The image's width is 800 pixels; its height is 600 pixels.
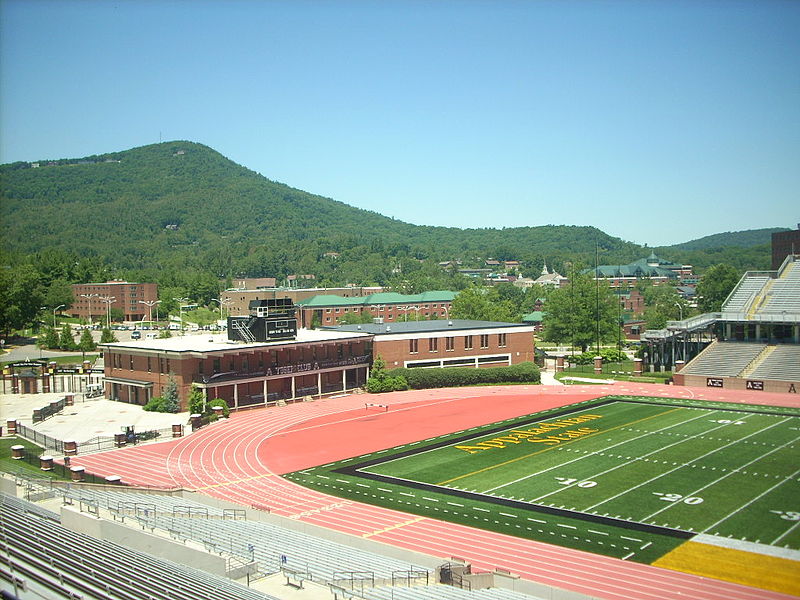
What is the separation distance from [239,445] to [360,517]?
15904mm

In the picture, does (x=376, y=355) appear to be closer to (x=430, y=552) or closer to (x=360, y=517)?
(x=360, y=517)

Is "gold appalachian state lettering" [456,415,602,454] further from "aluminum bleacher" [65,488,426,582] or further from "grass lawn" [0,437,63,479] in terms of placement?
"grass lawn" [0,437,63,479]

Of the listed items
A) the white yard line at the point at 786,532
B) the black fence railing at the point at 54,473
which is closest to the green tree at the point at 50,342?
the black fence railing at the point at 54,473

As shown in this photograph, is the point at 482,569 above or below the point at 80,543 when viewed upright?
below

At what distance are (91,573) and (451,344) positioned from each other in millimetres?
52343

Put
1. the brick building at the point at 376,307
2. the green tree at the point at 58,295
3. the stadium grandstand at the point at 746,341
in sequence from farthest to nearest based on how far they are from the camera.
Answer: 1. the green tree at the point at 58,295
2. the brick building at the point at 376,307
3. the stadium grandstand at the point at 746,341

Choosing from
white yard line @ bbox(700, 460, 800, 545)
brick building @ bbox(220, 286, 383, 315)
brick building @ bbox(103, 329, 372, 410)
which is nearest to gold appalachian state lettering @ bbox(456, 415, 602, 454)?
white yard line @ bbox(700, 460, 800, 545)

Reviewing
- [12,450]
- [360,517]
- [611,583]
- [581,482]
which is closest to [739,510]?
[581,482]

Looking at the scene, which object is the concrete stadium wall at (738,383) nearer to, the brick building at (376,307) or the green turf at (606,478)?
the green turf at (606,478)

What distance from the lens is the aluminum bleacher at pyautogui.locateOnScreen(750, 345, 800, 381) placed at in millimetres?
61125

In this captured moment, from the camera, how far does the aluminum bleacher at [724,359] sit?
6494 cm

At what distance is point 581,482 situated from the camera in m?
35.9

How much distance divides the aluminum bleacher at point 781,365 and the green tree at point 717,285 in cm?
4079

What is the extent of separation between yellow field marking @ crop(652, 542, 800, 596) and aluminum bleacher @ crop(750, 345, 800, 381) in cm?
3891
